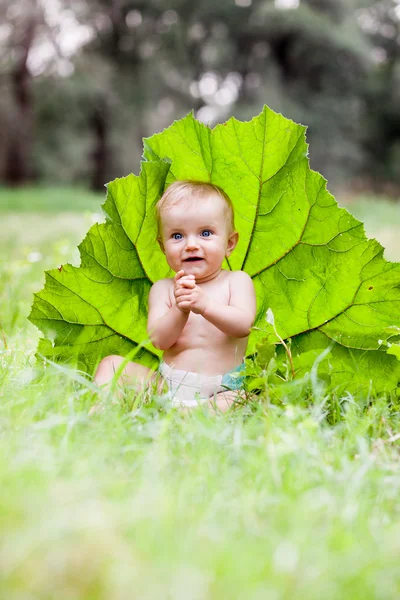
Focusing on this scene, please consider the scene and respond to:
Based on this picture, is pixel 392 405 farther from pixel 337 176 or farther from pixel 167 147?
pixel 337 176

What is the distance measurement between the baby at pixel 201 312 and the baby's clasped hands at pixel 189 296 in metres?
0.01

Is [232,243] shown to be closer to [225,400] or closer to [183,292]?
[183,292]

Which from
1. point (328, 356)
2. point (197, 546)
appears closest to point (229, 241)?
point (328, 356)

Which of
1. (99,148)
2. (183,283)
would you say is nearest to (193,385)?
(183,283)

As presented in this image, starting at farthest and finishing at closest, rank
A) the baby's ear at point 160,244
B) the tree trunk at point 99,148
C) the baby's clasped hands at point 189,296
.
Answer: the tree trunk at point 99,148, the baby's ear at point 160,244, the baby's clasped hands at point 189,296

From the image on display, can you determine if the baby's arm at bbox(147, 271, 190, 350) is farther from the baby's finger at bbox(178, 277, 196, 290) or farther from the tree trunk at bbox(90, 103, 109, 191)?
the tree trunk at bbox(90, 103, 109, 191)

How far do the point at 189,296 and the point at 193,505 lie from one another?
Result: 793 millimetres

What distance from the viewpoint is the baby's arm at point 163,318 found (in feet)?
6.04

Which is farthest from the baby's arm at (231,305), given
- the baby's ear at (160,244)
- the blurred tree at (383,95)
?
the blurred tree at (383,95)

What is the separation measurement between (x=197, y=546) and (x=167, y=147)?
4.55ft

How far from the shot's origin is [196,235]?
189 cm

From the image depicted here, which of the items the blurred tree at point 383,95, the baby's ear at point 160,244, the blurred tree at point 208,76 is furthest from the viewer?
the blurred tree at point 383,95

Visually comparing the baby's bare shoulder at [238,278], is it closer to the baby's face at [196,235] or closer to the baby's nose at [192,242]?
the baby's face at [196,235]

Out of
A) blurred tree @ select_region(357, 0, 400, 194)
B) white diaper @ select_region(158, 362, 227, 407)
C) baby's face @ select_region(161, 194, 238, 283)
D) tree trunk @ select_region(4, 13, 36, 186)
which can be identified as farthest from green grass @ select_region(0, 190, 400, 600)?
blurred tree @ select_region(357, 0, 400, 194)
